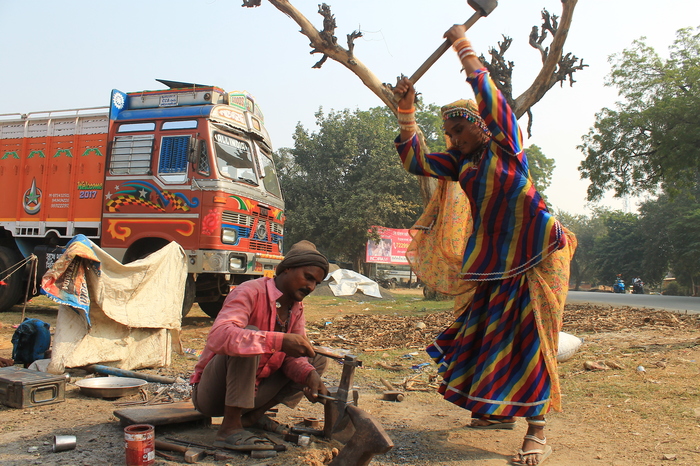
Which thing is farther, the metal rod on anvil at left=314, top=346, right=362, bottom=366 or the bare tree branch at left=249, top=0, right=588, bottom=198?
the bare tree branch at left=249, top=0, right=588, bottom=198

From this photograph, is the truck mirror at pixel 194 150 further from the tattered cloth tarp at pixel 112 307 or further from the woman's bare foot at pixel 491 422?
the woman's bare foot at pixel 491 422

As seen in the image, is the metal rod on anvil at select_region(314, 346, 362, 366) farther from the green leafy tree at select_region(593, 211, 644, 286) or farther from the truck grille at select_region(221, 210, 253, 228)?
the green leafy tree at select_region(593, 211, 644, 286)

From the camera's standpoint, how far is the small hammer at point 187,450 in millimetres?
2416

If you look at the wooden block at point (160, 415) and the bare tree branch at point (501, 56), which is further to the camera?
the bare tree branch at point (501, 56)

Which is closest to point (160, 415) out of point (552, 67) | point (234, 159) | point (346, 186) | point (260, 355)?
point (260, 355)

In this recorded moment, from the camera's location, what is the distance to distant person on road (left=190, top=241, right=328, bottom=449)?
243cm

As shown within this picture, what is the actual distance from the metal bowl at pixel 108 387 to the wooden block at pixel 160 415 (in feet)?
3.00

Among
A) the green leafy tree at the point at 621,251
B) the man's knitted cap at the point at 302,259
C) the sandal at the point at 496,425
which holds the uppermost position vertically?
the green leafy tree at the point at 621,251

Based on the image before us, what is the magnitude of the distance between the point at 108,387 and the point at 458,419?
243cm

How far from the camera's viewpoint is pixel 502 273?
2.93m

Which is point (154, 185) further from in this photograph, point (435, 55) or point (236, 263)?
point (435, 55)

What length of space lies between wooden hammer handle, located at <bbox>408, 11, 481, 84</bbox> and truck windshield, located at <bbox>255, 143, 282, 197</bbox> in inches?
225

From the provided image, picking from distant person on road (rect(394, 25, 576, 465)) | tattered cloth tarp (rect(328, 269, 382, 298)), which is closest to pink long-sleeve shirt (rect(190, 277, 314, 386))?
distant person on road (rect(394, 25, 576, 465))

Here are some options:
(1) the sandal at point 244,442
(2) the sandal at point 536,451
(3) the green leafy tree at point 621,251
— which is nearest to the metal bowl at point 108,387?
(1) the sandal at point 244,442
